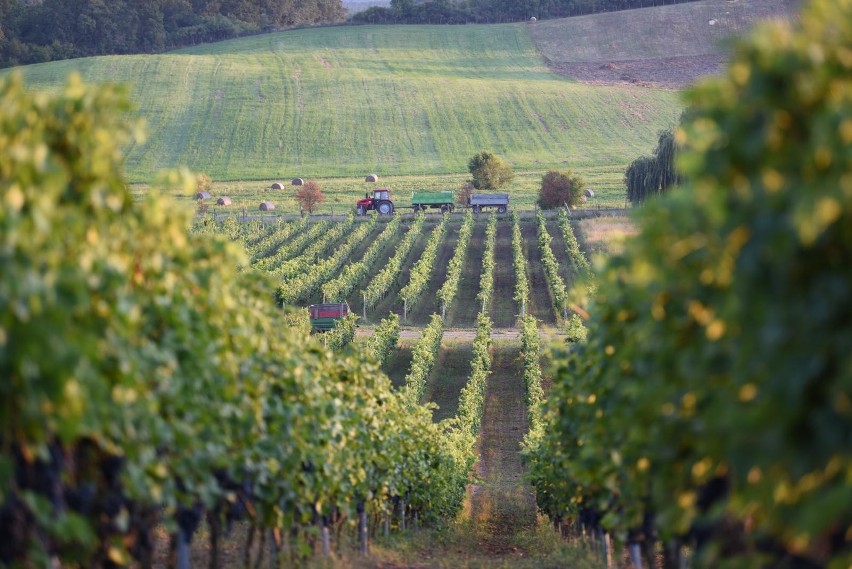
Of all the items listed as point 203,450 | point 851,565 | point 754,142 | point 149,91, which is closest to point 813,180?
point 754,142

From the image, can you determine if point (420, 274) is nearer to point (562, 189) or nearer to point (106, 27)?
point (562, 189)

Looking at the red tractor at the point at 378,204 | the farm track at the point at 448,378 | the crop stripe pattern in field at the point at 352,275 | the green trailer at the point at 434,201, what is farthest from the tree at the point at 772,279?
the green trailer at the point at 434,201

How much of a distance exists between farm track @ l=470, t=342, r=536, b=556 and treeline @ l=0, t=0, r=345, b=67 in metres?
92.8

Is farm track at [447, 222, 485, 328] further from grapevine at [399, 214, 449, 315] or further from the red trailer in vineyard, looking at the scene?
the red trailer in vineyard

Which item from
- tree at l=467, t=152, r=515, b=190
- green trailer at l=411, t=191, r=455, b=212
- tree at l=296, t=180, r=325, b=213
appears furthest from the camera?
tree at l=467, t=152, r=515, b=190

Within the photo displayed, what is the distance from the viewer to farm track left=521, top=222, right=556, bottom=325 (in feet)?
147

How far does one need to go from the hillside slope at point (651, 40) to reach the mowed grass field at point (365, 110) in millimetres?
3302

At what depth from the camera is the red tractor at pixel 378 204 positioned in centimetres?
6812

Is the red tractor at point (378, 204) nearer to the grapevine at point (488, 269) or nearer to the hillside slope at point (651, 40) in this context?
the grapevine at point (488, 269)

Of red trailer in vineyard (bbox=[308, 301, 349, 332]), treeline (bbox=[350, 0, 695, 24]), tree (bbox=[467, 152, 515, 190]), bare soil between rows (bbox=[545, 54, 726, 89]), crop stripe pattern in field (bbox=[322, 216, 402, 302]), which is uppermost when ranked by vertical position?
treeline (bbox=[350, 0, 695, 24])

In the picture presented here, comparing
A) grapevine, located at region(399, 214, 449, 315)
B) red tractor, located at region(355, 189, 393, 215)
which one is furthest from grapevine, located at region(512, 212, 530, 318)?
red tractor, located at region(355, 189, 393, 215)

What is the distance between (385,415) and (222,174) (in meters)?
70.5

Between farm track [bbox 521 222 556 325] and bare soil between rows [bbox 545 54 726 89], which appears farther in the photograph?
bare soil between rows [bbox 545 54 726 89]

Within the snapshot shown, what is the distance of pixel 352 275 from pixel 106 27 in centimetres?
8238
